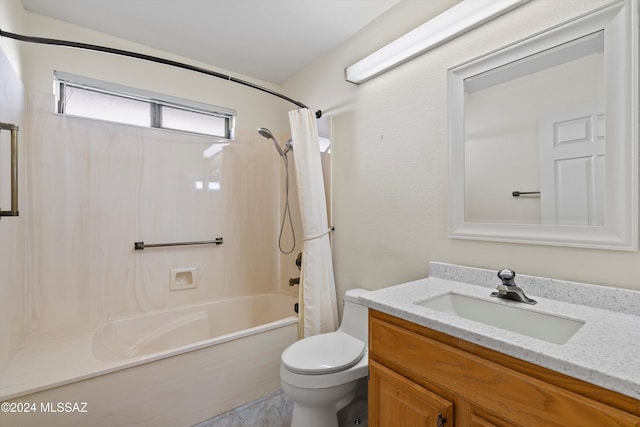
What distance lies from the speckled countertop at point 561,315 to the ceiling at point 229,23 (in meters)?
1.63

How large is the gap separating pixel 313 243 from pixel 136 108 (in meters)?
1.73

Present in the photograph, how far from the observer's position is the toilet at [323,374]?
135 centimetres

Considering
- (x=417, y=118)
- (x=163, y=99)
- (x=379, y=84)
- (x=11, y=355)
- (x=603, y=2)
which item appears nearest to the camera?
(x=603, y=2)

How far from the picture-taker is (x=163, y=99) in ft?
7.61

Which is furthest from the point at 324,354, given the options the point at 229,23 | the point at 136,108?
the point at 136,108

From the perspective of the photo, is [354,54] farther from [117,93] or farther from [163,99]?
[117,93]

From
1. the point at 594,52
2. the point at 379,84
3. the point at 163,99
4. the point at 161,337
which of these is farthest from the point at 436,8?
the point at 161,337

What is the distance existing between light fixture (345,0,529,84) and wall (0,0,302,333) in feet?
4.46

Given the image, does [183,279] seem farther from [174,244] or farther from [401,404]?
[401,404]

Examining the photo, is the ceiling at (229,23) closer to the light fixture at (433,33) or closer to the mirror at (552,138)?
the light fixture at (433,33)

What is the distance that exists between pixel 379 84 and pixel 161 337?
2334 mm

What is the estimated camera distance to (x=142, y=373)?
Answer: 1.49m

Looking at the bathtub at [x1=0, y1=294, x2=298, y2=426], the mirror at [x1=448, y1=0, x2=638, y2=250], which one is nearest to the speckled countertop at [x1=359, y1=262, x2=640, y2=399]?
the mirror at [x1=448, y1=0, x2=638, y2=250]

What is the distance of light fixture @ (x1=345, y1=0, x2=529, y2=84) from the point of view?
4.17 feet
